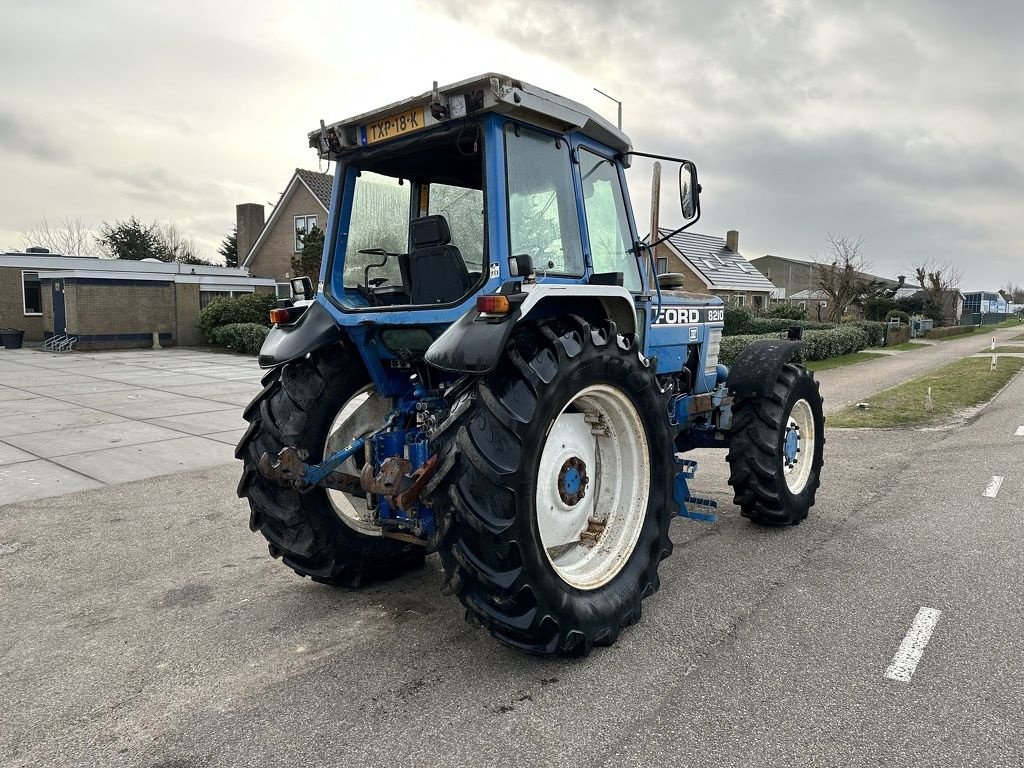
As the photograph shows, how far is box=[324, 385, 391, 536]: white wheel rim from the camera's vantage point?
4090 mm

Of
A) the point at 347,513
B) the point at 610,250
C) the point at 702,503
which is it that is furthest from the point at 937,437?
the point at 347,513

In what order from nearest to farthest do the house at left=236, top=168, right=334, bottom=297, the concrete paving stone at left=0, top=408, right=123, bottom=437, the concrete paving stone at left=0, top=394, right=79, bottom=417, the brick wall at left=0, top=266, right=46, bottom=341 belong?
the concrete paving stone at left=0, top=408, right=123, bottom=437, the concrete paving stone at left=0, top=394, right=79, bottom=417, the brick wall at left=0, top=266, right=46, bottom=341, the house at left=236, top=168, right=334, bottom=297

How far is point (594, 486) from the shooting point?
12.9ft

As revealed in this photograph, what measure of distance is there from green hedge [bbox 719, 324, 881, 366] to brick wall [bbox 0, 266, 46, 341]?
25.5 m

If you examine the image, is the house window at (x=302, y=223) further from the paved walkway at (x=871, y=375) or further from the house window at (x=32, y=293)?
the paved walkway at (x=871, y=375)

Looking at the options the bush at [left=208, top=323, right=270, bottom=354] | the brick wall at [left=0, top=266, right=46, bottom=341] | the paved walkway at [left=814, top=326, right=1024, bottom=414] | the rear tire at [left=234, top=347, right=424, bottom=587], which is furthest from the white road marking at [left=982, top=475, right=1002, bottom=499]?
the brick wall at [left=0, top=266, right=46, bottom=341]

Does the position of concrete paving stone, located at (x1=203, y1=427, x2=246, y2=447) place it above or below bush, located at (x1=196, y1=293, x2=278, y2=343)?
below

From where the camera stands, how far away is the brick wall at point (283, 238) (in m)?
33.6

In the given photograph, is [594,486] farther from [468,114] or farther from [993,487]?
[993,487]

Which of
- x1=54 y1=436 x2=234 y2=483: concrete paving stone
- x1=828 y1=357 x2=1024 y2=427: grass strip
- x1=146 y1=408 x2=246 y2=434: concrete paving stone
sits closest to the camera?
x1=54 y1=436 x2=234 y2=483: concrete paving stone

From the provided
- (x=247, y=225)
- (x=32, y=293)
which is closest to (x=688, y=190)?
(x=32, y=293)

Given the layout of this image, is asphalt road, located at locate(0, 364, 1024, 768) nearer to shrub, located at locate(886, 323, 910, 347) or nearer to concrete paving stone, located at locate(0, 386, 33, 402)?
concrete paving stone, located at locate(0, 386, 33, 402)

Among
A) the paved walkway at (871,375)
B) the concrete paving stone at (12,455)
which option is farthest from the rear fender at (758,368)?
the concrete paving stone at (12,455)

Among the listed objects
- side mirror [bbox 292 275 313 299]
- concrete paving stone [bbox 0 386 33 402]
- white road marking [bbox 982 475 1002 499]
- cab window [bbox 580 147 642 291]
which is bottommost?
concrete paving stone [bbox 0 386 33 402]
